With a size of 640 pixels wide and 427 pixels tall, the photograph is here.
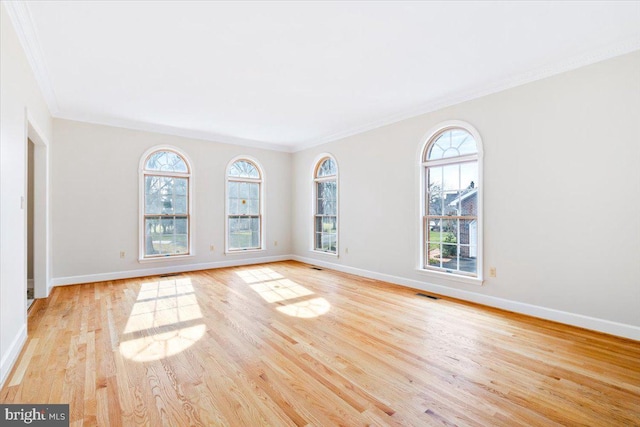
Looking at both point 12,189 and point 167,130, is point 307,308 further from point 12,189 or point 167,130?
point 167,130

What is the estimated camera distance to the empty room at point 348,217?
2061 millimetres

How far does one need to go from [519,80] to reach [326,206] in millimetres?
4019

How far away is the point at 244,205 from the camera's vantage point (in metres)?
6.79

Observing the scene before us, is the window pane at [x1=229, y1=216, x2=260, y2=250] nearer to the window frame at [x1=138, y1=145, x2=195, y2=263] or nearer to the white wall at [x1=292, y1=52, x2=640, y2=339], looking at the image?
the window frame at [x1=138, y1=145, x2=195, y2=263]

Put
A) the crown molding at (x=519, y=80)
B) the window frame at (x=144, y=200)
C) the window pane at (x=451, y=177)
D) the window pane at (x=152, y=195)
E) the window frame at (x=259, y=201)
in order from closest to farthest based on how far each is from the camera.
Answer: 1. the crown molding at (x=519, y=80)
2. the window pane at (x=451, y=177)
3. the window frame at (x=144, y=200)
4. the window pane at (x=152, y=195)
5. the window frame at (x=259, y=201)

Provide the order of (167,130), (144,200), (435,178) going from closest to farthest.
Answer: (435,178) < (144,200) < (167,130)

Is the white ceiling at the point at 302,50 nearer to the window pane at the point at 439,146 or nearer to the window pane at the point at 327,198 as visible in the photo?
the window pane at the point at 439,146

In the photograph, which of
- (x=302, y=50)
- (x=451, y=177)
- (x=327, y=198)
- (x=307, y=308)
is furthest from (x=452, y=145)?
(x=307, y=308)

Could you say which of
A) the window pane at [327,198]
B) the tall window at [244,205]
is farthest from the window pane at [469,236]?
the tall window at [244,205]

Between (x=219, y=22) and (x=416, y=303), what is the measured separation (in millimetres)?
3735

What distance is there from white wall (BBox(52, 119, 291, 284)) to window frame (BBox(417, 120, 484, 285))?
4.00 meters

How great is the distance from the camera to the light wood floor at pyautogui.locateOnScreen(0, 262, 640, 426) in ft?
5.91

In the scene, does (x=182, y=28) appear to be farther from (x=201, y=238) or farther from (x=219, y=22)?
(x=201, y=238)

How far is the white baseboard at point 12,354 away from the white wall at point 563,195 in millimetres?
4468
